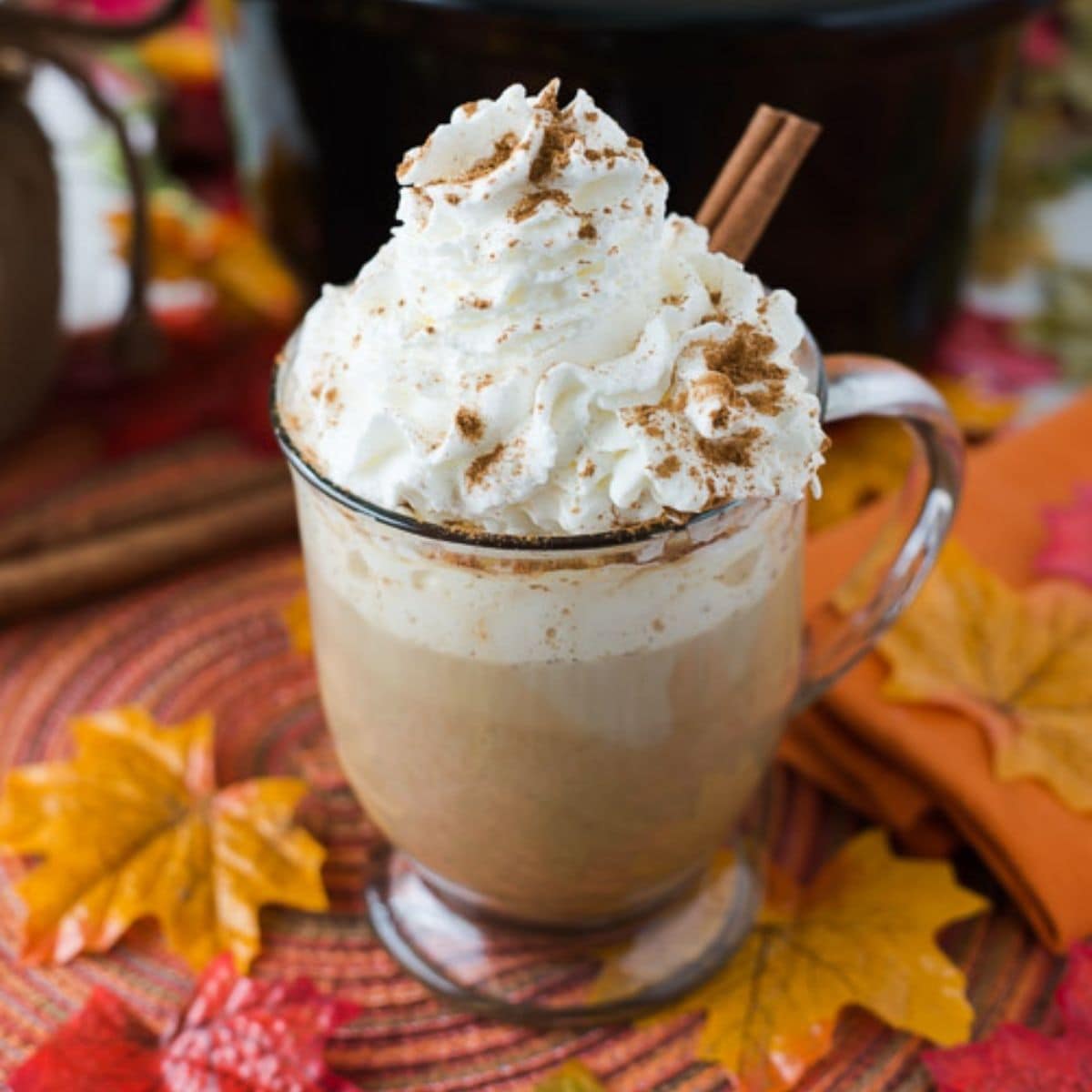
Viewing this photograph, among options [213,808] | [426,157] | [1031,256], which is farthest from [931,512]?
[1031,256]

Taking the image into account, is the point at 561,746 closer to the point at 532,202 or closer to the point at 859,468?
the point at 532,202

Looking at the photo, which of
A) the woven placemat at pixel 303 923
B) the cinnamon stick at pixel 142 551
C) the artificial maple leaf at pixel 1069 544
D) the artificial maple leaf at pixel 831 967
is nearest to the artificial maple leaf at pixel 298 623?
the woven placemat at pixel 303 923

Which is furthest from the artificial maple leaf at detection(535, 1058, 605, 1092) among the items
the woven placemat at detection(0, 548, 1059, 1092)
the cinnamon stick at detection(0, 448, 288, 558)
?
the cinnamon stick at detection(0, 448, 288, 558)

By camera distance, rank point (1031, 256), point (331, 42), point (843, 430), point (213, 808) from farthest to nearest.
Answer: point (1031, 256)
point (843, 430)
point (331, 42)
point (213, 808)

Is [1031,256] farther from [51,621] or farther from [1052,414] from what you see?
[51,621]

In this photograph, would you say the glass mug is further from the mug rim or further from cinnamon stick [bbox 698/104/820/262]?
cinnamon stick [bbox 698/104/820/262]

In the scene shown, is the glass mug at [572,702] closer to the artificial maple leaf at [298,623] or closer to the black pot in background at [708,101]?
the artificial maple leaf at [298,623]
